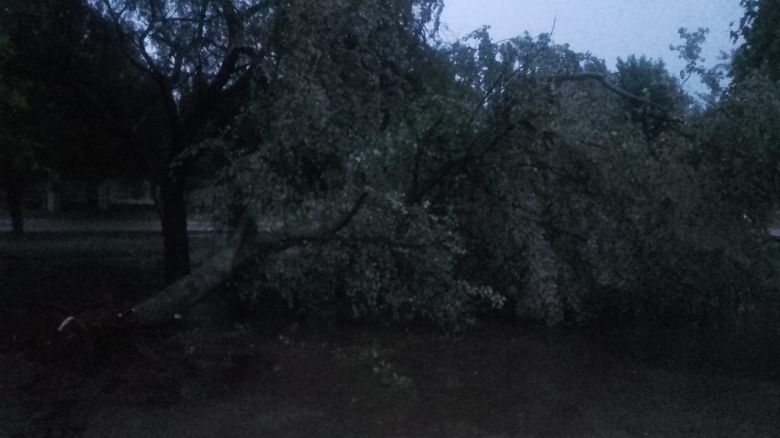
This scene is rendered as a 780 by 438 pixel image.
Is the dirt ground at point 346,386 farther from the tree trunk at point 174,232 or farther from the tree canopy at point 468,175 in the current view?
the tree trunk at point 174,232

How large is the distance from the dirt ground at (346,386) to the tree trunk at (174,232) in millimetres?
1994

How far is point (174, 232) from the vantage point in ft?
52.9

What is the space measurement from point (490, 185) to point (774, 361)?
4.79 metres

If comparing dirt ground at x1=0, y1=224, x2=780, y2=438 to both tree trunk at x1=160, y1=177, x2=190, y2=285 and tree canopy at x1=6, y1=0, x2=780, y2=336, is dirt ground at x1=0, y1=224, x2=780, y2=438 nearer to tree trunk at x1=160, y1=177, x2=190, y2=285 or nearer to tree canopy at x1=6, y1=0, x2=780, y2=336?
tree canopy at x1=6, y1=0, x2=780, y2=336

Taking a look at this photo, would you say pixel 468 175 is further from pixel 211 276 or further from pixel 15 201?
pixel 15 201

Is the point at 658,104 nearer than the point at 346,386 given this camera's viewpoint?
No

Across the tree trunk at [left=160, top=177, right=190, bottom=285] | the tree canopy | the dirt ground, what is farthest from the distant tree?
the tree trunk at [left=160, top=177, right=190, bottom=285]

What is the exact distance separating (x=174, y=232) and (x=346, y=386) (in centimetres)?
654

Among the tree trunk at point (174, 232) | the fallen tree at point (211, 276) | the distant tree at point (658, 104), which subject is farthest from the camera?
the tree trunk at point (174, 232)

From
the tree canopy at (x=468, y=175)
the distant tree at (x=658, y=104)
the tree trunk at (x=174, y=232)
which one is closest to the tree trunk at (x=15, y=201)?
the tree trunk at (x=174, y=232)

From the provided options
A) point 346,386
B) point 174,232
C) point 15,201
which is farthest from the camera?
point 15,201

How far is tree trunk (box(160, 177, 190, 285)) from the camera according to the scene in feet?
52.1

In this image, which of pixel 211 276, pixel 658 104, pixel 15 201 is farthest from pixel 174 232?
pixel 15 201

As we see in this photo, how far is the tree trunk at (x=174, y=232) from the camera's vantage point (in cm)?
1588
